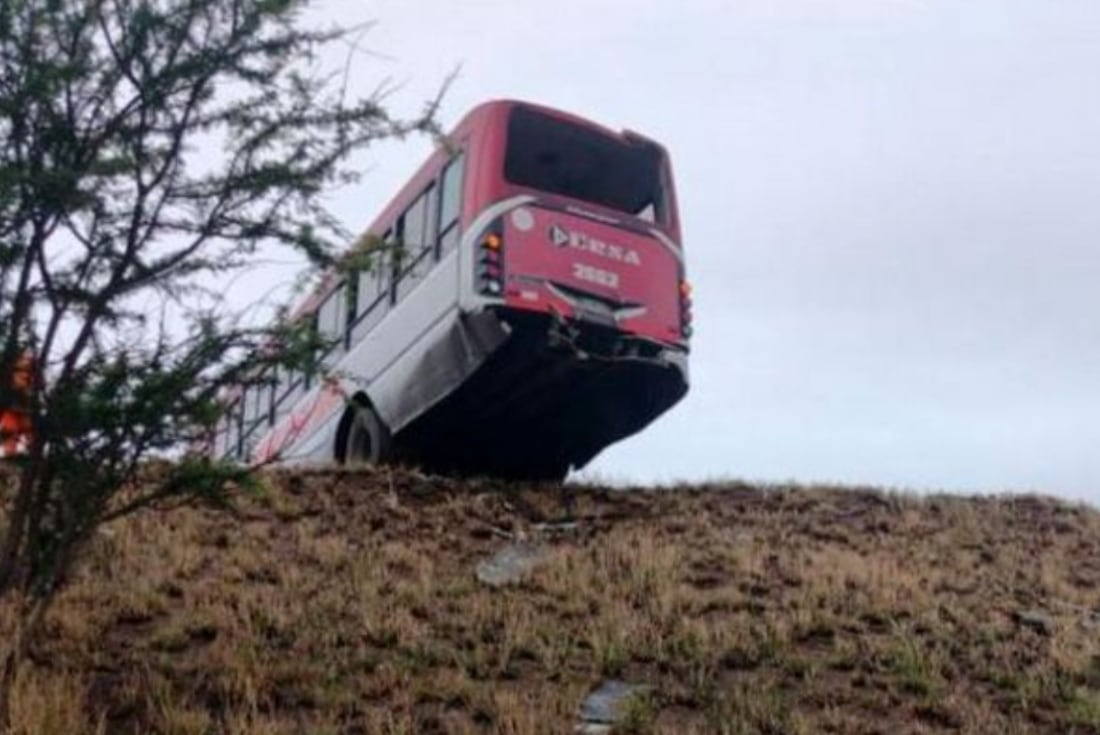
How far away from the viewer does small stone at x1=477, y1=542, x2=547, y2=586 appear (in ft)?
36.2

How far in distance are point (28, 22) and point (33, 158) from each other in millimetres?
689

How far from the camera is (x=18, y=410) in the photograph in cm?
719

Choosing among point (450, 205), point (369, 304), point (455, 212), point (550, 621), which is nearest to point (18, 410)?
point (550, 621)

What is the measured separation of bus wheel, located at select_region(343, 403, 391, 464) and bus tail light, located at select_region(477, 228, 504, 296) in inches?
89.2

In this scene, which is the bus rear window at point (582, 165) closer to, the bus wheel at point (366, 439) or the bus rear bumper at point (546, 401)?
the bus rear bumper at point (546, 401)

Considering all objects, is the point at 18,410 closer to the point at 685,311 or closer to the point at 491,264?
the point at 491,264

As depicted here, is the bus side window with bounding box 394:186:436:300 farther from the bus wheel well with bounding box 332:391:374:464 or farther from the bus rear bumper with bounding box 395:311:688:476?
the bus wheel well with bounding box 332:391:374:464

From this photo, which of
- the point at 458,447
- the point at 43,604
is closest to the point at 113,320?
the point at 43,604

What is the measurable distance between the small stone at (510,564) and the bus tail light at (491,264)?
83.3 inches

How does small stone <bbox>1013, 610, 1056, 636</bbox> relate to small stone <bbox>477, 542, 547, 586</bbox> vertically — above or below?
below

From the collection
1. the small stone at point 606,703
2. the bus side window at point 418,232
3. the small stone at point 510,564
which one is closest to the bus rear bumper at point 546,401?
the bus side window at point 418,232

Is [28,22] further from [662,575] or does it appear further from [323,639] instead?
[662,575]

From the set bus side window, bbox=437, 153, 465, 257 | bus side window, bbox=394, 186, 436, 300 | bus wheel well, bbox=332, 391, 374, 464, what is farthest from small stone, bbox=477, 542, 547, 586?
bus wheel well, bbox=332, 391, 374, 464

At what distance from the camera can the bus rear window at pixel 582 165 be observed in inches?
487
